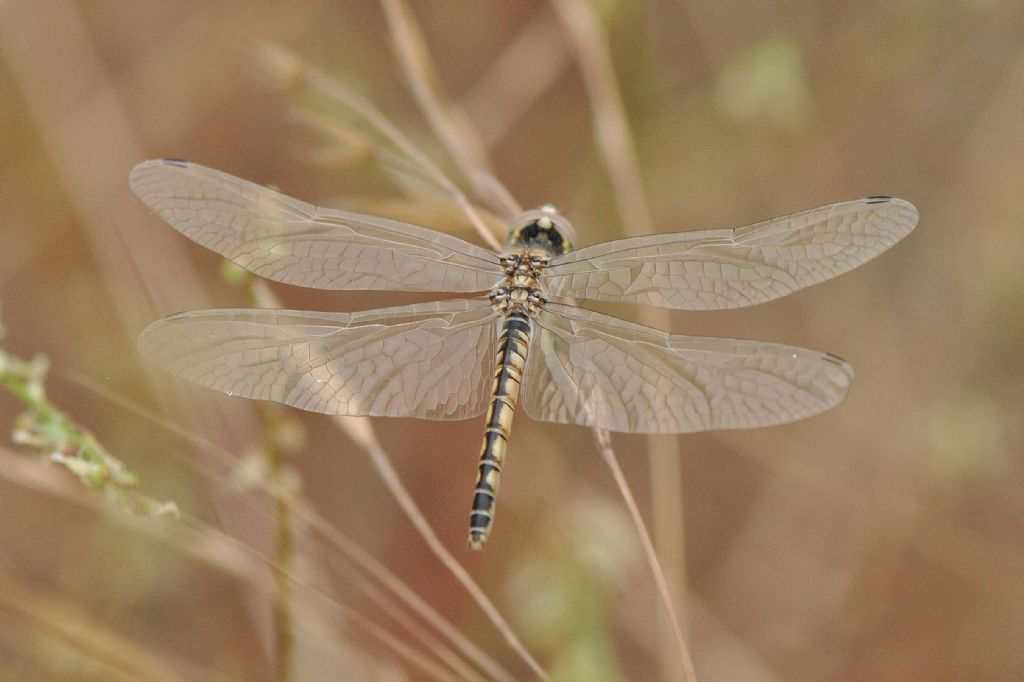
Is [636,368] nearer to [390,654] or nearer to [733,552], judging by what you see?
[390,654]

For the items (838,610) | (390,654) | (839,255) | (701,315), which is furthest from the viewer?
(701,315)

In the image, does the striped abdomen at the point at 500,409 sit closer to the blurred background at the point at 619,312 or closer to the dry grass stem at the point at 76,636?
the dry grass stem at the point at 76,636

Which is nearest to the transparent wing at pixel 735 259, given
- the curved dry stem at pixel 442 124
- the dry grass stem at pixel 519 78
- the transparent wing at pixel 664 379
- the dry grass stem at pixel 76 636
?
the transparent wing at pixel 664 379

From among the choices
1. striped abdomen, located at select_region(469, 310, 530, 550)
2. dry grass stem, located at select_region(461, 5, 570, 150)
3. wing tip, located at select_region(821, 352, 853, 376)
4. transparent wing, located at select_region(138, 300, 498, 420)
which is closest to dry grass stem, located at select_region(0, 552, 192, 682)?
transparent wing, located at select_region(138, 300, 498, 420)

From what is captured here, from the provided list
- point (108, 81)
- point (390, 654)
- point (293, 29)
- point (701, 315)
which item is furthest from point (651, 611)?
point (108, 81)

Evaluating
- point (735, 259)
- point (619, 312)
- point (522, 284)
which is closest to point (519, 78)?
point (619, 312)

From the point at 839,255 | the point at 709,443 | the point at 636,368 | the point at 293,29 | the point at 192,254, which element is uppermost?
the point at 293,29

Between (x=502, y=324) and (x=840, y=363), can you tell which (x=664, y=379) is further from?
(x=502, y=324)
